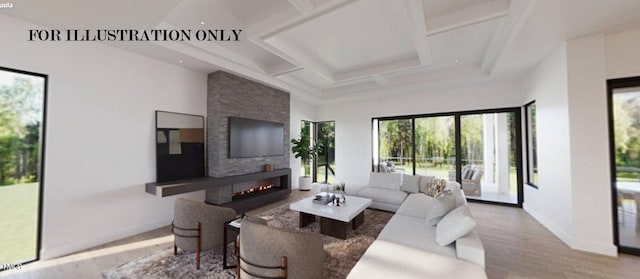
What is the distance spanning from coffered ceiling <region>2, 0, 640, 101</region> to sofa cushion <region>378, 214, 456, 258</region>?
8.48ft

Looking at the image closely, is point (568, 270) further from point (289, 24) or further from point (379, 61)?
point (289, 24)

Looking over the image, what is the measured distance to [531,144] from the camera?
4461mm

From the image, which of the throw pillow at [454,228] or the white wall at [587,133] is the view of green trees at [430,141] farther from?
the throw pillow at [454,228]

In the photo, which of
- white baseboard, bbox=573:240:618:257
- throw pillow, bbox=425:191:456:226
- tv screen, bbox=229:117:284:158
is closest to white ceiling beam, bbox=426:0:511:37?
throw pillow, bbox=425:191:456:226

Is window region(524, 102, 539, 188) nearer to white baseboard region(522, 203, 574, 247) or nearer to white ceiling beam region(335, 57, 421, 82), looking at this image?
white baseboard region(522, 203, 574, 247)

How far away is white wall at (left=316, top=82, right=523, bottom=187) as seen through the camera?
4.94 metres

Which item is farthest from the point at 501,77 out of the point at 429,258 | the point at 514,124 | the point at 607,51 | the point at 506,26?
the point at 429,258

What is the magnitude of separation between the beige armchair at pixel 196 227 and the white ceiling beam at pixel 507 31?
4195 mm

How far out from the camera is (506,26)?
9.21 feet

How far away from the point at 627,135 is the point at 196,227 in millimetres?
5582

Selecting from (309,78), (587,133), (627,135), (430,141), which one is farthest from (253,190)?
(627,135)

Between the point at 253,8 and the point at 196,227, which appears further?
the point at 253,8

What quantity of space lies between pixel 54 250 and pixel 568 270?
615 centimetres

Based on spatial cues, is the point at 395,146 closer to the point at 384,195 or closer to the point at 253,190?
the point at 384,195
